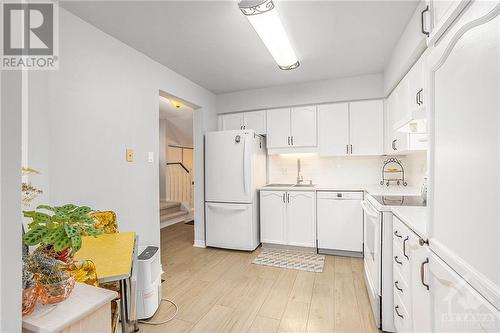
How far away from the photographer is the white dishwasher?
3.09m

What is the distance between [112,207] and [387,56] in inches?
127

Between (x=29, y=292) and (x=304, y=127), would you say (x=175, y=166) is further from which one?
(x=29, y=292)

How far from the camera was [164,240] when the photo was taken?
155 inches

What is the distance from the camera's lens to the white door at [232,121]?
394 centimetres

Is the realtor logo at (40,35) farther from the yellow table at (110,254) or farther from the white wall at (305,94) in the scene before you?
the white wall at (305,94)

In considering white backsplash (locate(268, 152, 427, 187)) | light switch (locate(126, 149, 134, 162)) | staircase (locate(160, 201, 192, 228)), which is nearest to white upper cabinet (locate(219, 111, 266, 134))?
white backsplash (locate(268, 152, 427, 187))

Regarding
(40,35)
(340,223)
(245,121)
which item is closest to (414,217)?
(340,223)

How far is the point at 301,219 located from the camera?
10.9ft

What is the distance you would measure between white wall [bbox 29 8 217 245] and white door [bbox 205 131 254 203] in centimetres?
102

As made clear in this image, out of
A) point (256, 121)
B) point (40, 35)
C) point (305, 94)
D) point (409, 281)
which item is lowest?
point (409, 281)

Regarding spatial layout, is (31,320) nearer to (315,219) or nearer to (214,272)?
(214,272)

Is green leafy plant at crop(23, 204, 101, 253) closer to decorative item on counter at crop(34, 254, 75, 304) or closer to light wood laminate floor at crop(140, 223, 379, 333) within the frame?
decorative item on counter at crop(34, 254, 75, 304)

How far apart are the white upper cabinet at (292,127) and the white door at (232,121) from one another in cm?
48

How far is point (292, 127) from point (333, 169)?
0.92 m
